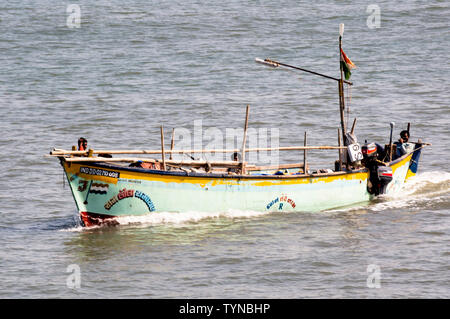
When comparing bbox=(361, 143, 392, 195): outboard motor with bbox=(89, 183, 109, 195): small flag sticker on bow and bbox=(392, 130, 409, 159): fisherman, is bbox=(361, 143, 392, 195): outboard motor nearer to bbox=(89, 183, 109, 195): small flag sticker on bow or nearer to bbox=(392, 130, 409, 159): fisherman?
bbox=(392, 130, 409, 159): fisherman

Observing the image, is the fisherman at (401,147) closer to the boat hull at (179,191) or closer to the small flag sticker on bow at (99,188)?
the boat hull at (179,191)

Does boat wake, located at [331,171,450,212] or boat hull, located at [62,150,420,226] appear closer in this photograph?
boat hull, located at [62,150,420,226]

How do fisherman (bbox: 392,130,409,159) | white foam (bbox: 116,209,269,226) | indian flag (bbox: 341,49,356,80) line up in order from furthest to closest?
fisherman (bbox: 392,130,409,159) → indian flag (bbox: 341,49,356,80) → white foam (bbox: 116,209,269,226)

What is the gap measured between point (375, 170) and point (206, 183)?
5.20 metres

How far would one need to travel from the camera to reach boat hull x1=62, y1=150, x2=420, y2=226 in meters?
19.3

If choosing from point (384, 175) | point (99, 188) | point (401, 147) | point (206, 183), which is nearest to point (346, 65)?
point (384, 175)

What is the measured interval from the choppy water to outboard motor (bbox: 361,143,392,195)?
0.47m

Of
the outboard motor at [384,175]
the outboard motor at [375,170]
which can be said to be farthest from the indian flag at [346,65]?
the outboard motor at [384,175]

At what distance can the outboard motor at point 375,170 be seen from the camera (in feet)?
74.2

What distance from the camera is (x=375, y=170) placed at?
2270 centimetres

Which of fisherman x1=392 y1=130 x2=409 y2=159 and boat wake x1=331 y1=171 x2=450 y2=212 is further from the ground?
fisherman x1=392 y1=130 x2=409 y2=159

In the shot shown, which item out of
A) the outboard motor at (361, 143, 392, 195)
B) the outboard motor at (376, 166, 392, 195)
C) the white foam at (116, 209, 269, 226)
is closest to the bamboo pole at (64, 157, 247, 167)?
the white foam at (116, 209, 269, 226)

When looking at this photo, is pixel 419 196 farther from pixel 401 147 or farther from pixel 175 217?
pixel 175 217

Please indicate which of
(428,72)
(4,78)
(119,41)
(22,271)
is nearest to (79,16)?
(119,41)
